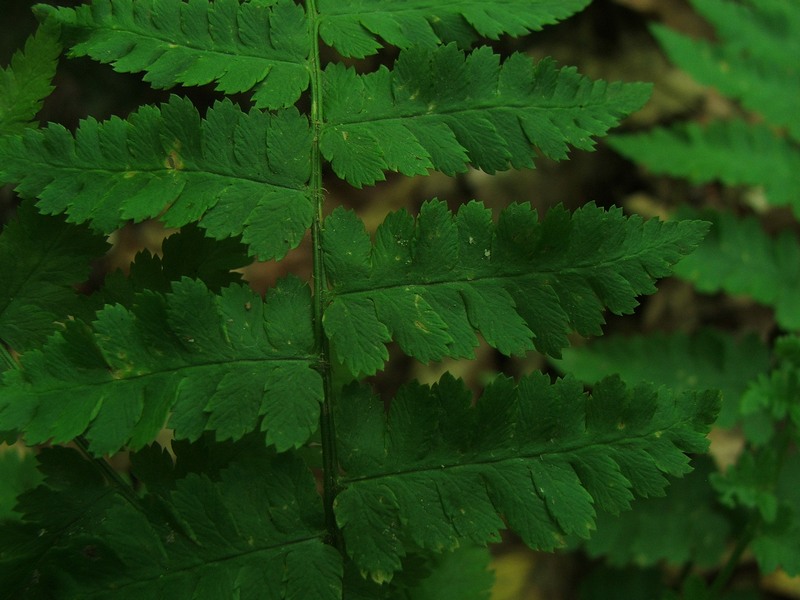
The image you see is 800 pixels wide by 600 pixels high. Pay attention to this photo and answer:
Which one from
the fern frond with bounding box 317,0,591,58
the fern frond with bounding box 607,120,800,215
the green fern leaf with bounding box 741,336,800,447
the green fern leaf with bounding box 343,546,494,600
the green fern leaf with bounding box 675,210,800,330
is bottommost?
the green fern leaf with bounding box 343,546,494,600

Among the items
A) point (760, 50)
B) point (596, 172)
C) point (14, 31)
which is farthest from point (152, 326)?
point (596, 172)

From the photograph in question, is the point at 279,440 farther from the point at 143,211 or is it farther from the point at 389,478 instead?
the point at 143,211

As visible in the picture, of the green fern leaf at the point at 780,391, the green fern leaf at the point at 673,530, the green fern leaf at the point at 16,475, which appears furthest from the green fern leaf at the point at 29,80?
the green fern leaf at the point at 673,530

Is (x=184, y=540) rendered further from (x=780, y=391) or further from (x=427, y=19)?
(x=780, y=391)

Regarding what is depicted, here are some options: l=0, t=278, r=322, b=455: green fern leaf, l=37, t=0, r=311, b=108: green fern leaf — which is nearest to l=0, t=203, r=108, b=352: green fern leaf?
l=0, t=278, r=322, b=455: green fern leaf

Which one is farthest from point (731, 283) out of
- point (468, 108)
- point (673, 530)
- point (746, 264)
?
point (468, 108)

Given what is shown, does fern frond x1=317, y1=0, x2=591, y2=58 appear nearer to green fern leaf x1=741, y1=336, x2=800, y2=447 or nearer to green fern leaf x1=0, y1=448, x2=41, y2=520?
green fern leaf x1=741, y1=336, x2=800, y2=447

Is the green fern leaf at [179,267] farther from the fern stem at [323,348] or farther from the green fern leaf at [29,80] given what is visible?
the green fern leaf at [29,80]
